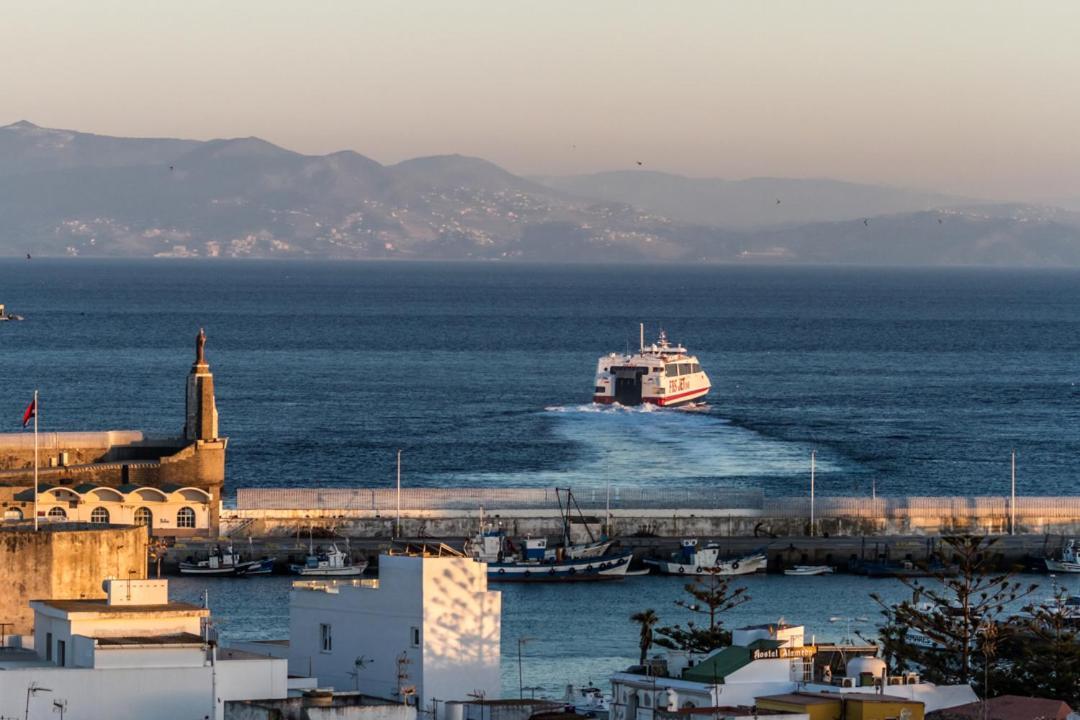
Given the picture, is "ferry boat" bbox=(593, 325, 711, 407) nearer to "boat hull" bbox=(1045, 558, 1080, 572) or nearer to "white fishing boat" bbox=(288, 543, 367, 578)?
"boat hull" bbox=(1045, 558, 1080, 572)

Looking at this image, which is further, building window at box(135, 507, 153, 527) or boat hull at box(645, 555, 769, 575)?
building window at box(135, 507, 153, 527)

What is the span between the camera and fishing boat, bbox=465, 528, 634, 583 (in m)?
64.8

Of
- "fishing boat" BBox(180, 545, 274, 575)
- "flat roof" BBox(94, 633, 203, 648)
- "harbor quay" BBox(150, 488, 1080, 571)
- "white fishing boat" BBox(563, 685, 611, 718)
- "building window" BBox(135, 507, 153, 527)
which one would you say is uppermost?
"flat roof" BBox(94, 633, 203, 648)

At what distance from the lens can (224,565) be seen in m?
63.6

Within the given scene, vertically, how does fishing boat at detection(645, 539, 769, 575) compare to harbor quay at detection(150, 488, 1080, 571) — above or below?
below

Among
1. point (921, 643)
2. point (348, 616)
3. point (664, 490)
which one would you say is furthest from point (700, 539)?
point (348, 616)

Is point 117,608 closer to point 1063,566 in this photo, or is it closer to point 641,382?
point 1063,566

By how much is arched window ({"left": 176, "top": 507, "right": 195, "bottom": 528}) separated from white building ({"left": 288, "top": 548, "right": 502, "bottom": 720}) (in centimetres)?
3938

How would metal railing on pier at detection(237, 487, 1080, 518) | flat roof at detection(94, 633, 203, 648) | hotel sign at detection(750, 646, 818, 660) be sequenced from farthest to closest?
1. metal railing on pier at detection(237, 487, 1080, 518)
2. hotel sign at detection(750, 646, 818, 660)
3. flat roof at detection(94, 633, 203, 648)

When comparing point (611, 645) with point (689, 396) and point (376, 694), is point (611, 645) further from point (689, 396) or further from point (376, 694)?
point (689, 396)

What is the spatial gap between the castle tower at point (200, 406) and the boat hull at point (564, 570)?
10.6 m

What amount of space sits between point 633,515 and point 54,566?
43.7m

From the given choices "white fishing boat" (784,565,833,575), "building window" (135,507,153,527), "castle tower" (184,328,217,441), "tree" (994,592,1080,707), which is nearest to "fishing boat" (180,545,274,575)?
"building window" (135,507,153,527)

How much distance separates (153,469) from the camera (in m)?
69.6
